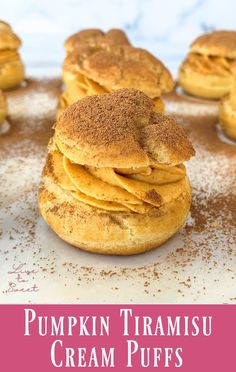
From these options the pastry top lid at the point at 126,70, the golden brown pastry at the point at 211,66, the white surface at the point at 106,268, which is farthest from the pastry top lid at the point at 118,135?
the golden brown pastry at the point at 211,66

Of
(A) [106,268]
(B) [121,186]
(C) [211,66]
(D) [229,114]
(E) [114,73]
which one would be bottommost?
(A) [106,268]

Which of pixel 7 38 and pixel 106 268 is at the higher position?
pixel 7 38

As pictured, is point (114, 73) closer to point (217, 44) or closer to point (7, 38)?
point (217, 44)

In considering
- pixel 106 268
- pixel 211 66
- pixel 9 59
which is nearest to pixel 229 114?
pixel 211 66

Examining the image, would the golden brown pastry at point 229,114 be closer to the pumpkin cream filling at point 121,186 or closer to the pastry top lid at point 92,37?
the pastry top lid at point 92,37

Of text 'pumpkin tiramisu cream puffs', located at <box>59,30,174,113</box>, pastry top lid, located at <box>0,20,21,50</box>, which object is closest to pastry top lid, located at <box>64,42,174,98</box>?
text 'pumpkin tiramisu cream puffs', located at <box>59,30,174,113</box>

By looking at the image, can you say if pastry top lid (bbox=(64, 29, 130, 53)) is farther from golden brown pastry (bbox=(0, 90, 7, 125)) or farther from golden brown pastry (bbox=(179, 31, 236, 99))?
golden brown pastry (bbox=(0, 90, 7, 125))
